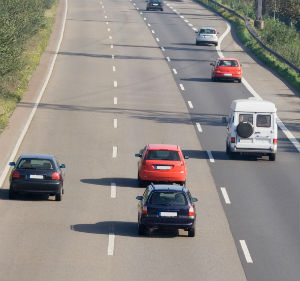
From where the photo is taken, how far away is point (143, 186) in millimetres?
34094

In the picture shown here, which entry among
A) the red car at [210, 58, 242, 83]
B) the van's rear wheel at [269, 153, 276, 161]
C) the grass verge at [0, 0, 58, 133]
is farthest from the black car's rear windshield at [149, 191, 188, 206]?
the red car at [210, 58, 242, 83]

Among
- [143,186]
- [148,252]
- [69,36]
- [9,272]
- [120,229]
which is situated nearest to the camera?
[9,272]

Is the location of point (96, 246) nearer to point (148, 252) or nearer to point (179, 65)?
point (148, 252)

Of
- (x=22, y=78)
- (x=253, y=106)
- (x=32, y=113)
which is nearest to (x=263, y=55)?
(x=22, y=78)

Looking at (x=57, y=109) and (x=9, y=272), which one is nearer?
(x=9, y=272)

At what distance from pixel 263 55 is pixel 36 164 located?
46.1m

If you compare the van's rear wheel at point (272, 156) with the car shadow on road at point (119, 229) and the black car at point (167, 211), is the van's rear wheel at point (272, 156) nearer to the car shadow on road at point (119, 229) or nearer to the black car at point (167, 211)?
the car shadow on road at point (119, 229)

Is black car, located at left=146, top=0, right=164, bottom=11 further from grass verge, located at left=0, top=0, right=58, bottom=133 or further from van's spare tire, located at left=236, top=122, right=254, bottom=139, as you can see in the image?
van's spare tire, located at left=236, top=122, right=254, bottom=139

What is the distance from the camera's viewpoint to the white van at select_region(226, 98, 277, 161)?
39.8 m

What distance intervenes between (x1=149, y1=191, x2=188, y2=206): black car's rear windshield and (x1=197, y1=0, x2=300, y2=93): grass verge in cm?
3611

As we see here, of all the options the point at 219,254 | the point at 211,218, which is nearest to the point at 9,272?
the point at 219,254

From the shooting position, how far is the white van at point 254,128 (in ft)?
131

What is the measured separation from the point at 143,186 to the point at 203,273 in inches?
453

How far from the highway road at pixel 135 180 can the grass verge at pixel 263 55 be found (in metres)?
1.03
